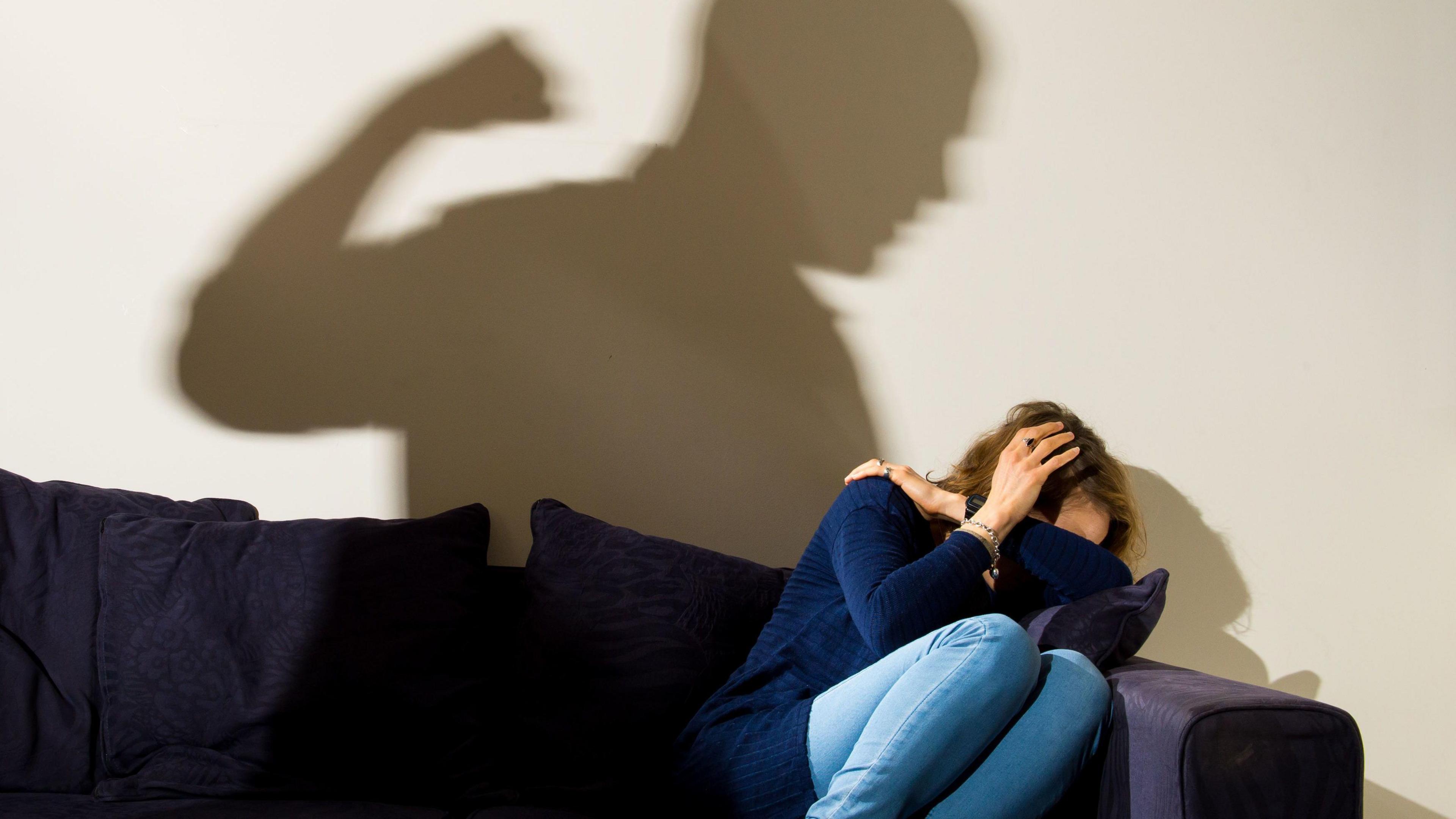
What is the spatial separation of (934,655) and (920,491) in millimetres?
426

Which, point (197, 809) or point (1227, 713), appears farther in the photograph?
point (197, 809)

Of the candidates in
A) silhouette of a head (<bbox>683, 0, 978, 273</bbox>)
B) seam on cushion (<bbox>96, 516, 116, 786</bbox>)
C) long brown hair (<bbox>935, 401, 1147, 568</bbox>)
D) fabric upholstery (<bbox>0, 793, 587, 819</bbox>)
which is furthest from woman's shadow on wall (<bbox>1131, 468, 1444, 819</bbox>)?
seam on cushion (<bbox>96, 516, 116, 786</bbox>)

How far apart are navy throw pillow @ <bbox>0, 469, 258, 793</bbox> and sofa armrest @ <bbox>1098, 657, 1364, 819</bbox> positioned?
1.65 meters

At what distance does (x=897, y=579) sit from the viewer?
4.89 ft

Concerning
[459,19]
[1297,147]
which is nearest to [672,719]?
[459,19]

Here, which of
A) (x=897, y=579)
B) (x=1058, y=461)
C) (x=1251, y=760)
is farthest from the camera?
(x=1058, y=461)

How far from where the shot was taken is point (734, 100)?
84.7 inches

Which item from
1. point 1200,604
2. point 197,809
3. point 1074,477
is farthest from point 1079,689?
point 197,809

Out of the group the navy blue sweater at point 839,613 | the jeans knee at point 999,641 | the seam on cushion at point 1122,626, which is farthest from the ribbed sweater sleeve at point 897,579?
the seam on cushion at point 1122,626

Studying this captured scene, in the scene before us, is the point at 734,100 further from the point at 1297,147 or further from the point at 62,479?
the point at 62,479

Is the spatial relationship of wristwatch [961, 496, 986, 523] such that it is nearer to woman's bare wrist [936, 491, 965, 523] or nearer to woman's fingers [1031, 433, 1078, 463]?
woman's bare wrist [936, 491, 965, 523]

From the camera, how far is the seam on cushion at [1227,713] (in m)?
1.13

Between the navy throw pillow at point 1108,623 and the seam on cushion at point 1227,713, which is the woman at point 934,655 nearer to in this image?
the navy throw pillow at point 1108,623

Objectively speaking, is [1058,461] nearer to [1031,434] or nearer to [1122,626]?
[1031,434]
